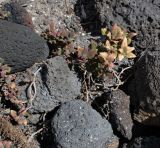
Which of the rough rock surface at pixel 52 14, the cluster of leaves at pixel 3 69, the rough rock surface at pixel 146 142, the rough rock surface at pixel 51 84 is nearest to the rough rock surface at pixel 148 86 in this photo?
the rough rock surface at pixel 146 142

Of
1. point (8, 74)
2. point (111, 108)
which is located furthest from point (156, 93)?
point (8, 74)

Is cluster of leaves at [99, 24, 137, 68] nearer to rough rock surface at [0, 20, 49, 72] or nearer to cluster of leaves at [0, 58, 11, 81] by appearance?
rough rock surface at [0, 20, 49, 72]

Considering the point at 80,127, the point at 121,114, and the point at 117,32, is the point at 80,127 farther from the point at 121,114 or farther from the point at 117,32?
the point at 117,32

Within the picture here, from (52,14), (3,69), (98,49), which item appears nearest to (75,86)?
(98,49)

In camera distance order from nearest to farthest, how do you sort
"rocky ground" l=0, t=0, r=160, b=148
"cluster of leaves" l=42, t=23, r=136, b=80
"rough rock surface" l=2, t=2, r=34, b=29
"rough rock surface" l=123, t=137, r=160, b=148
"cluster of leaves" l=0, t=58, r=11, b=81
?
"rough rock surface" l=123, t=137, r=160, b=148
"rocky ground" l=0, t=0, r=160, b=148
"cluster of leaves" l=0, t=58, r=11, b=81
"cluster of leaves" l=42, t=23, r=136, b=80
"rough rock surface" l=2, t=2, r=34, b=29

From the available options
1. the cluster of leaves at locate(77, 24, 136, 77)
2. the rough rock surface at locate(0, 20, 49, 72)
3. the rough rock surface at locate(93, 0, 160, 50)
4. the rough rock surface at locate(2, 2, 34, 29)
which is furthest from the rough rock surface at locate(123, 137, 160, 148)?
the rough rock surface at locate(2, 2, 34, 29)

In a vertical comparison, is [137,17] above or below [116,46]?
above
